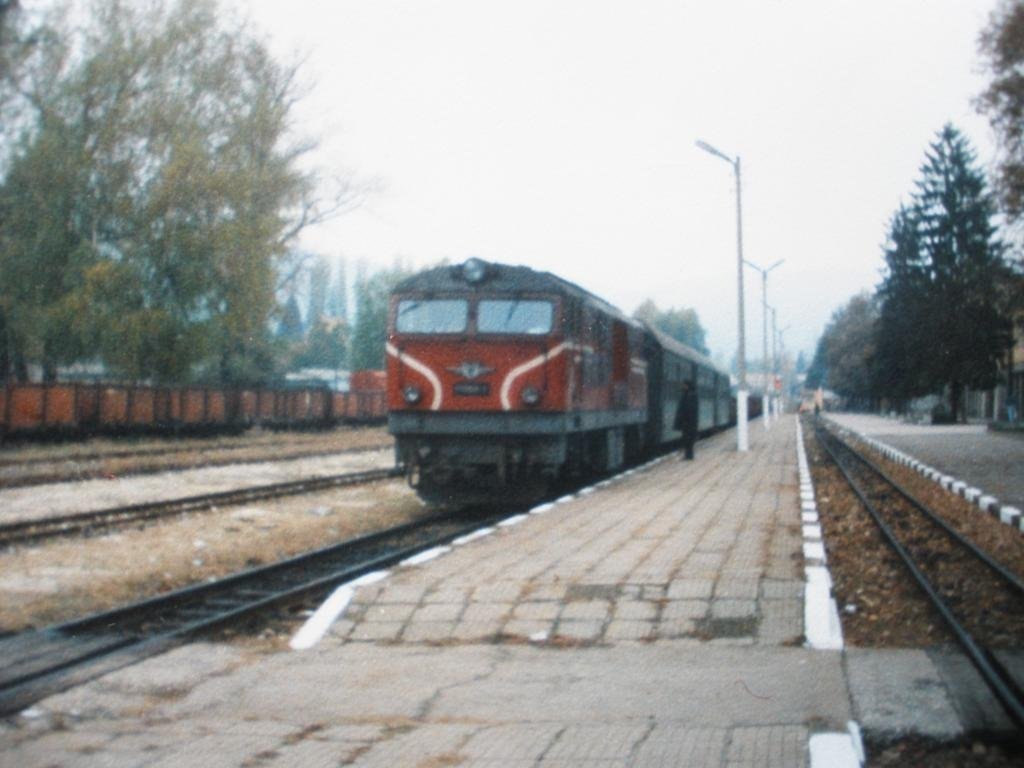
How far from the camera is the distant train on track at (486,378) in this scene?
1602 centimetres

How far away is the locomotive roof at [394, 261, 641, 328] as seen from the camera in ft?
54.6

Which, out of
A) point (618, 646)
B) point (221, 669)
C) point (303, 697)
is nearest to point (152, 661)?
point (221, 669)

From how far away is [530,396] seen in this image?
1602 centimetres

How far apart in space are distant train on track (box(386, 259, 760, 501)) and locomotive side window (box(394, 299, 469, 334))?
0.01m

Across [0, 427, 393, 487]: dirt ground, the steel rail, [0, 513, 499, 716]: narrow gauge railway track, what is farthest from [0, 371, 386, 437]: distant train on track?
[0, 513, 499, 716]: narrow gauge railway track

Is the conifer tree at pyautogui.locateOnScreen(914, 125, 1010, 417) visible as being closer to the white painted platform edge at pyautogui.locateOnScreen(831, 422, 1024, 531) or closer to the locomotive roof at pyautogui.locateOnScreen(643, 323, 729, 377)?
the locomotive roof at pyautogui.locateOnScreen(643, 323, 729, 377)

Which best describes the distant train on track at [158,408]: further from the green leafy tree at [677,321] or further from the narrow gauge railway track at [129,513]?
the green leafy tree at [677,321]

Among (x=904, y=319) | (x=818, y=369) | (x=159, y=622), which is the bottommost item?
(x=159, y=622)

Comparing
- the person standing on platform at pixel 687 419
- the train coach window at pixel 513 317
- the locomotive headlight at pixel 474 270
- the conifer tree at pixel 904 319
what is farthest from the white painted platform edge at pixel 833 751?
the conifer tree at pixel 904 319

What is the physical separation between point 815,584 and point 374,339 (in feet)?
210

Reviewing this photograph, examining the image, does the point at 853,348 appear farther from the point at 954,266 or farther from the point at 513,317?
the point at 513,317

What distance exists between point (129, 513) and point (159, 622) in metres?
7.40

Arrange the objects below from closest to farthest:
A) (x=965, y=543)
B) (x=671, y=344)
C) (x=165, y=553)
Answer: (x=965, y=543) → (x=165, y=553) → (x=671, y=344)

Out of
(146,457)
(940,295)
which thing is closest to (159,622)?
(146,457)
